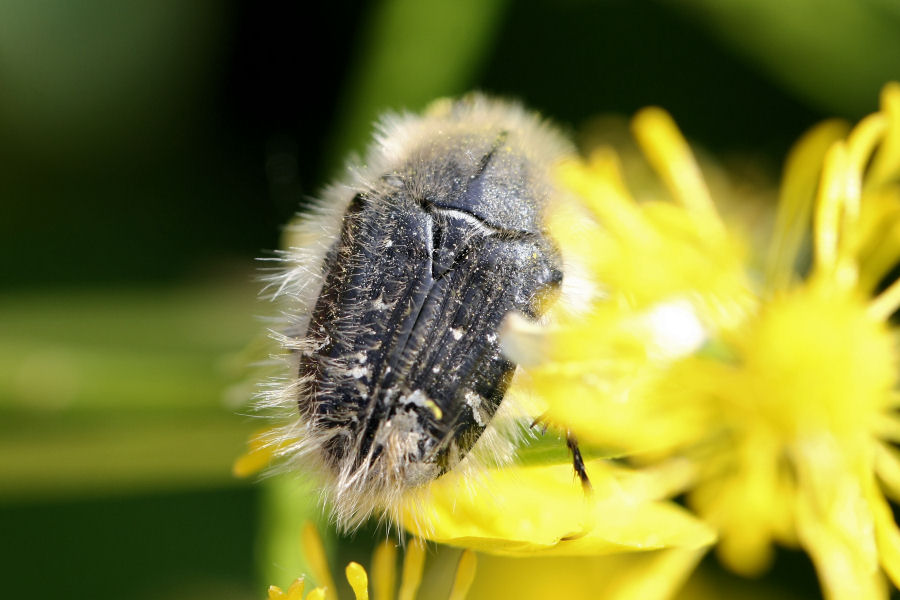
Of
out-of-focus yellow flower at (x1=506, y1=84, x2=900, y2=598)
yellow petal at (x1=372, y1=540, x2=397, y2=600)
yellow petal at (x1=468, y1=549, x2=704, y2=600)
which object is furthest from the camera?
yellow petal at (x1=468, y1=549, x2=704, y2=600)

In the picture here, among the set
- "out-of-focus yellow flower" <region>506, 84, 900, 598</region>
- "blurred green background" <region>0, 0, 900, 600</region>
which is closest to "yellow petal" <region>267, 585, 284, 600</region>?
"out-of-focus yellow flower" <region>506, 84, 900, 598</region>

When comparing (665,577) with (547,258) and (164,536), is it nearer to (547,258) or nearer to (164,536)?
(547,258)

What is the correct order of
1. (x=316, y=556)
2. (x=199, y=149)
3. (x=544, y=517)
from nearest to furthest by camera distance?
(x=544, y=517), (x=316, y=556), (x=199, y=149)

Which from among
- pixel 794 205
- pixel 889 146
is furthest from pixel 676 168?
pixel 889 146

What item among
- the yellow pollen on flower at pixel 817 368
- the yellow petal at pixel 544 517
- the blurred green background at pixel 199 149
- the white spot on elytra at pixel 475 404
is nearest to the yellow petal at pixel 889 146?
the yellow pollen on flower at pixel 817 368

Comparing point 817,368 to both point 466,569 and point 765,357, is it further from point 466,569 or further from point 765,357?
point 466,569

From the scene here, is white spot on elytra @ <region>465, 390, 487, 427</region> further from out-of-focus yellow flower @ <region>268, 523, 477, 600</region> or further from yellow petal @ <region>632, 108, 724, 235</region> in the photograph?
yellow petal @ <region>632, 108, 724, 235</region>
